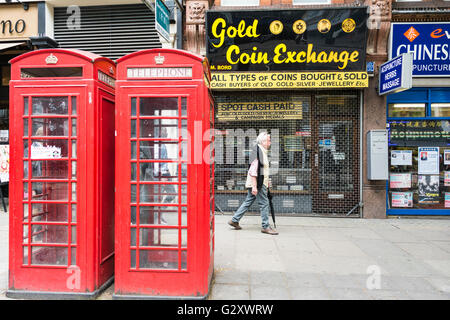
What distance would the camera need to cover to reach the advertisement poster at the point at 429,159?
834cm

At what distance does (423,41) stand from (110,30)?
860cm

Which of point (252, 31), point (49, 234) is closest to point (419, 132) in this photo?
point (252, 31)

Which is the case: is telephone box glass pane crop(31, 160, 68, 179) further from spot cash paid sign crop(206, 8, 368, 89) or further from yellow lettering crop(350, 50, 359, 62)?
yellow lettering crop(350, 50, 359, 62)

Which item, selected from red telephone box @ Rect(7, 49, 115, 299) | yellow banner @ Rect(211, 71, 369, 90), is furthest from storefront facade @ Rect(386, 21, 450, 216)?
red telephone box @ Rect(7, 49, 115, 299)

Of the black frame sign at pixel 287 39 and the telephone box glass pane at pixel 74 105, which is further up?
the black frame sign at pixel 287 39

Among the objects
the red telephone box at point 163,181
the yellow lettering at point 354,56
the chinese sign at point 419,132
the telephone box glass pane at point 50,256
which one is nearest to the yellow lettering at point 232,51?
the yellow lettering at point 354,56

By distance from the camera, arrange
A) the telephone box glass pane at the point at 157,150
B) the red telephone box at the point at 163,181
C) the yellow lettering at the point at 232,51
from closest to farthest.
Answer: the red telephone box at the point at 163,181 < the telephone box glass pane at the point at 157,150 < the yellow lettering at the point at 232,51

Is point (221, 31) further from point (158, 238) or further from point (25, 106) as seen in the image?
point (158, 238)

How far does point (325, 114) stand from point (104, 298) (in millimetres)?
6932

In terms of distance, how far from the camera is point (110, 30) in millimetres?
9125

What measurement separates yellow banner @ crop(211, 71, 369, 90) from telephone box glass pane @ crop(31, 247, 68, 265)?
555 centimetres

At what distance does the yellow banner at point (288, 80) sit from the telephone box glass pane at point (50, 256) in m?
5.55

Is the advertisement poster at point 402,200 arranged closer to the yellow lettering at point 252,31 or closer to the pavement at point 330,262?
the pavement at point 330,262

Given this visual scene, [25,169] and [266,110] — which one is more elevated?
[266,110]
